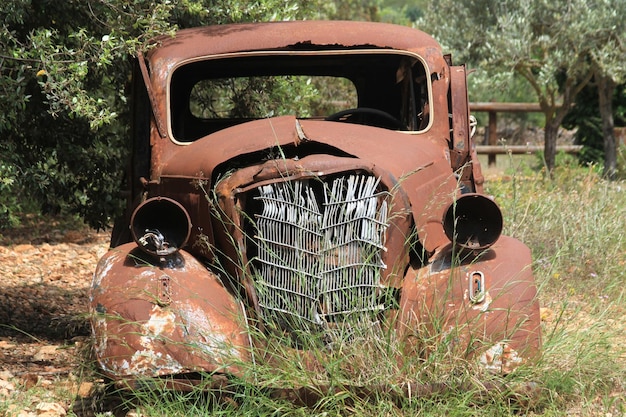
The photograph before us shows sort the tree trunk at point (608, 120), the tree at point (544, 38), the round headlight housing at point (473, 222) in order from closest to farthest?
the round headlight housing at point (473, 222)
the tree at point (544, 38)
the tree trunk at point (608, 120)

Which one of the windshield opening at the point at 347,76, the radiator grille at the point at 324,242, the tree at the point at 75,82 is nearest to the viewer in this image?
the radiator grille at the point at 324,242

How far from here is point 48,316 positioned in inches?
260

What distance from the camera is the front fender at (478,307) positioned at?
3805 mm

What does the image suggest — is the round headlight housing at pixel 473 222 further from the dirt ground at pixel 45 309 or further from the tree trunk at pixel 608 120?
the tree trunk at pixel 608 120

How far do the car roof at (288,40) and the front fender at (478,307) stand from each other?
61.8 inches

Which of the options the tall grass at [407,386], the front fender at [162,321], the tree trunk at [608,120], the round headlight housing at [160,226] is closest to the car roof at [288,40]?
the round headlight housing at [160,226]

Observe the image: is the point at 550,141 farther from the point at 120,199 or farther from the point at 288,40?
the point at 288,40

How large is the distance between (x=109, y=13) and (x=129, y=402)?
2548 mm

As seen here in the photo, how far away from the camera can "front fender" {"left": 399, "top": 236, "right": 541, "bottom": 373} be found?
3805mm

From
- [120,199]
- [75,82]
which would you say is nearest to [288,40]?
[75,82]

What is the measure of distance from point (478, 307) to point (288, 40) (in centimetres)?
206

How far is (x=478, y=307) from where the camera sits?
3.93m

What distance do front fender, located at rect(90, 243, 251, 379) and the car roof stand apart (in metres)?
1.52

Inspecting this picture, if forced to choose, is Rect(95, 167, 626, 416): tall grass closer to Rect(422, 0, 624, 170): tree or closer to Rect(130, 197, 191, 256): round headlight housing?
Rect(130, 197, 191, 256): round headlight housing
